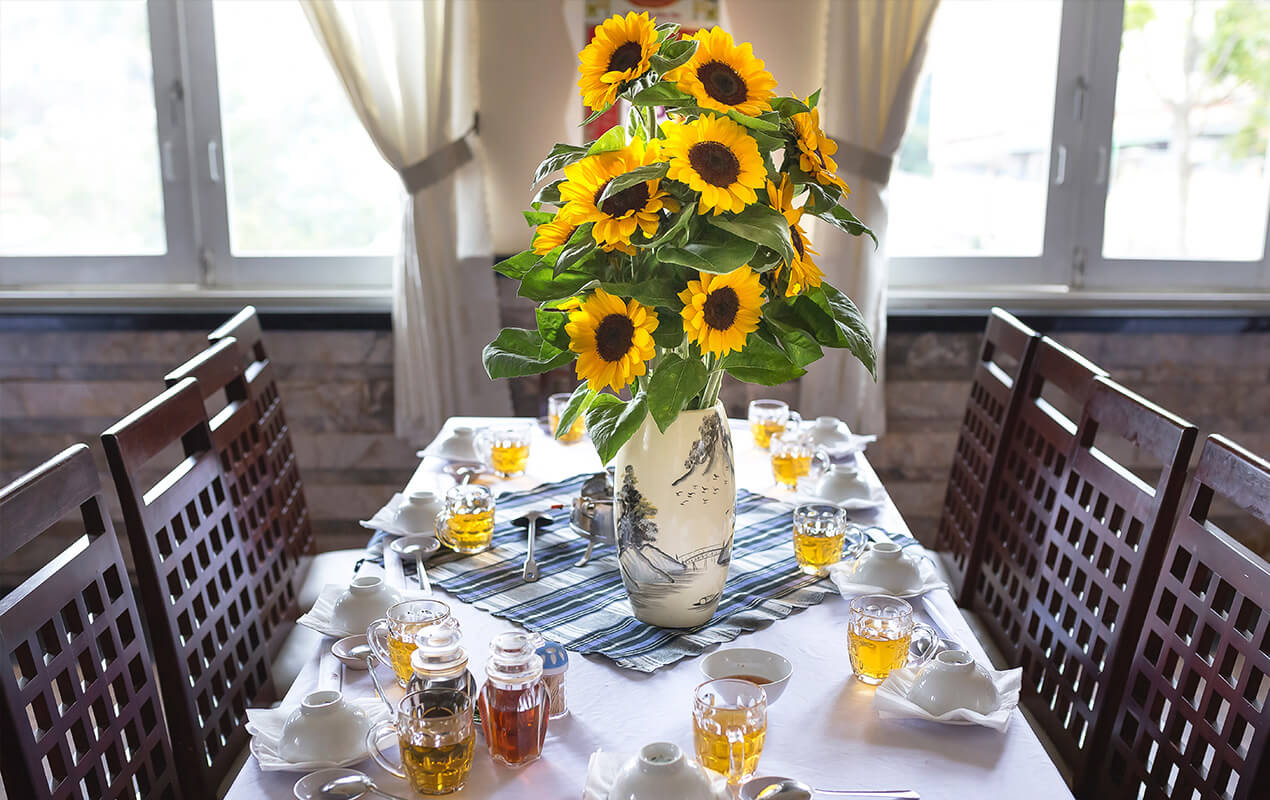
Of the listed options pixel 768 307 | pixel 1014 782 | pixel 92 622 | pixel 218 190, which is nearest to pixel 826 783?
pixel 1014 782

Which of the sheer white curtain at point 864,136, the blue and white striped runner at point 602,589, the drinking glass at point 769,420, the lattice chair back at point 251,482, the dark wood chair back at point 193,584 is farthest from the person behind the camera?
the sheer white curtain at point 864,136

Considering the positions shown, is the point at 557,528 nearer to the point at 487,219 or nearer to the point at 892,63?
the point at 487,219

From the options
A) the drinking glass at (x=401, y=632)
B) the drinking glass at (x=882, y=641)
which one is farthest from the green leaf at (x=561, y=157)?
the drinking glass at (x=882, y=641)

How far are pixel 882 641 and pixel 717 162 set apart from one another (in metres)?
0.54

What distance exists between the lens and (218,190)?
2992mm

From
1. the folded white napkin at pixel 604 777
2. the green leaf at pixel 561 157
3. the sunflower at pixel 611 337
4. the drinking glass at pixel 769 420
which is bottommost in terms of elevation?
the folded white napkin at pixel 604 777

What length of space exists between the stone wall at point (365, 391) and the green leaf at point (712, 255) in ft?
6.01

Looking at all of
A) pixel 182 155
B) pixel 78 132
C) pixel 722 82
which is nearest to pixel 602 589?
pixel 722 82

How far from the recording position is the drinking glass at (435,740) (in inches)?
39.7

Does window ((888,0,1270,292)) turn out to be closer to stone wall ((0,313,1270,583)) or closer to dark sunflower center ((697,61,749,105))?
stone wall ((0,313,1270,583))

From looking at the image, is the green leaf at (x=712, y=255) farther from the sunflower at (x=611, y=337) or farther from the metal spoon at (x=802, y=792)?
the metal spoon at (x=802, y=792)

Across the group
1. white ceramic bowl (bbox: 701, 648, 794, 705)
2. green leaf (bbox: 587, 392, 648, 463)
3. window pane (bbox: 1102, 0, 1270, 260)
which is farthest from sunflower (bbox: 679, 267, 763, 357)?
window pane (bbox: 1102, 0, 1270, 260)

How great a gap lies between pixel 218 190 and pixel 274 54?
39 cm

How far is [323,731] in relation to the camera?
1.06 m
